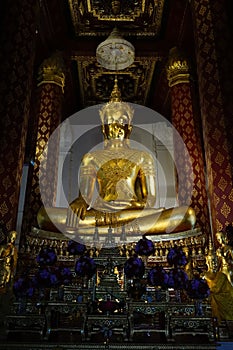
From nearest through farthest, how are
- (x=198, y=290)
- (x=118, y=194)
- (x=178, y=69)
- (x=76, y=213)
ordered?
1. (x=198, y=290)
2. (x=76, y=213)
3. (x=118, y=194)
4. (x=178, y=69)

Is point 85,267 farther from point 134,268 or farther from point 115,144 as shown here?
point 115,144

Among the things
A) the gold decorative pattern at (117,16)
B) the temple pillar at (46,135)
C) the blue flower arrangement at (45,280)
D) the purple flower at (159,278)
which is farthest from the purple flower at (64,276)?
the gold decorative pattern at (117,16)

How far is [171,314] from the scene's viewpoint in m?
1.98

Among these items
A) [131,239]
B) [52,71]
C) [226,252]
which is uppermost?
[52,71]

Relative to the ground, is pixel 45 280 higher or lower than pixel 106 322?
higher

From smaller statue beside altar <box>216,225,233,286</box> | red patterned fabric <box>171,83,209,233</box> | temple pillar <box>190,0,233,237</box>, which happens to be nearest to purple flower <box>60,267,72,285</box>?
smaller statue beside altar <box>216,225,233,286</box>

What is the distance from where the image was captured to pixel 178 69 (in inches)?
231

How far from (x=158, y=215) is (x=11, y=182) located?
1812 millimetres

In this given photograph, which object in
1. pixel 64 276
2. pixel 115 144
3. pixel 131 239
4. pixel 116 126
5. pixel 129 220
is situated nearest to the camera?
pixel 64 276

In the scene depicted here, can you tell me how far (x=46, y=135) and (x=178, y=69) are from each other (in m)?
2.29

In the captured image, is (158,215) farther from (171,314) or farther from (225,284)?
(171,314)

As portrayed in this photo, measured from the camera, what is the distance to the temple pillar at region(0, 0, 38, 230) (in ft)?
11.8

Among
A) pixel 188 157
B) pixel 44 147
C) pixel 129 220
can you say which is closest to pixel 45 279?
pixel 129 220

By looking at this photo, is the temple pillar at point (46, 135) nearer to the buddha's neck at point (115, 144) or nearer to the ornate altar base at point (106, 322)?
the buddha's neck at point (115, 144)
